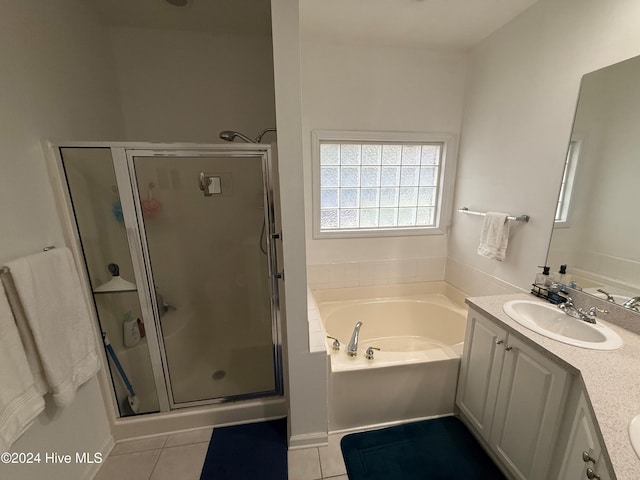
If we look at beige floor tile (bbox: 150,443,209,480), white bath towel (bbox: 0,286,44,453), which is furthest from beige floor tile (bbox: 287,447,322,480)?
white bath towel (bbox: 0,286,44,453)

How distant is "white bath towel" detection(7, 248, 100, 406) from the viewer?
0.99 meters

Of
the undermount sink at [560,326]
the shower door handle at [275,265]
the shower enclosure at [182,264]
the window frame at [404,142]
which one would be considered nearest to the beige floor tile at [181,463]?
the shower enclosure at [182,264]

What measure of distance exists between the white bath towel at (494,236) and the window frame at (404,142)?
490 mm

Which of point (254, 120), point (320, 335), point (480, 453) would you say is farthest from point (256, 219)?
point (480, 453)

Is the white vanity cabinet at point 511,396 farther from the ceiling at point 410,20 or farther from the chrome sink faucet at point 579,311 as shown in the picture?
the ceiling at point 410,20

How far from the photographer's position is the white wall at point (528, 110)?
1.28m

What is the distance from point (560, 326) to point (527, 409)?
502 millimetres

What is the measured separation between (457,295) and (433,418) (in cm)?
106

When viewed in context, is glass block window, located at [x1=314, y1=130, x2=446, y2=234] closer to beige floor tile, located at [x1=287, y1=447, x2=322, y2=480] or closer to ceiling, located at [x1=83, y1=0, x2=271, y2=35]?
ceiling, located at [x1=83, y1=0, x2=271, y2=35]

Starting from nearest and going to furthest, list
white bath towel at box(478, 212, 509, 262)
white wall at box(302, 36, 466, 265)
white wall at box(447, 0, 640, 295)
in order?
white wall at box(447, 0, 640, 295)
white bath towel at box(478, 212, 509, 262)
white wall at box(302, 36, 466, 265)

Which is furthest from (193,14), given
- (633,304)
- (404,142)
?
(633,304)

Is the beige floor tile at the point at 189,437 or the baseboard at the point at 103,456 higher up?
the baseboard at the point at 103,456

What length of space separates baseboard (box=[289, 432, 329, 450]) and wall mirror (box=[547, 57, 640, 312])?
1722 mm

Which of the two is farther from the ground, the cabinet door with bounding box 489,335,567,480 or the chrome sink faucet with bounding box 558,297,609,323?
the chrome sink faucet with bounding box 558,297,609,323
